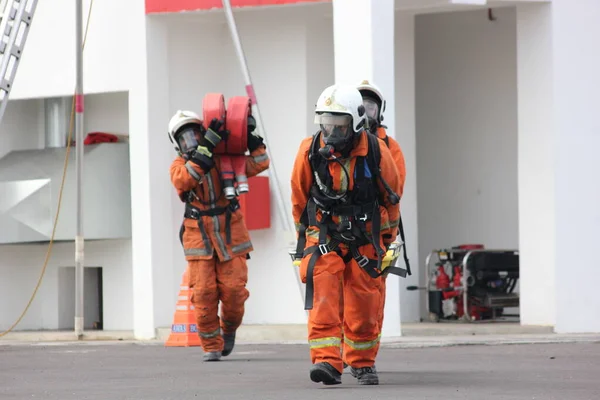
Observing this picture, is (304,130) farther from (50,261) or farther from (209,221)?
(209,221)

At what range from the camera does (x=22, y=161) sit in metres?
19.0

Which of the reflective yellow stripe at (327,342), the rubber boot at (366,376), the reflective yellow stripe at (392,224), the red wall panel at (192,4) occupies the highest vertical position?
the red wall panel at (192,4)

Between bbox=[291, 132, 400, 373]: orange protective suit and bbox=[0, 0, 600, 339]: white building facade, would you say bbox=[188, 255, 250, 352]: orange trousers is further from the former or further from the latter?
bbox=[291, 132, 400, 373]: orange protective suit

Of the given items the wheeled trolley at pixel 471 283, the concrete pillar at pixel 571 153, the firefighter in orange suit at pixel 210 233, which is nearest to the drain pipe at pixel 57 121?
the wheeled trolley at pixel 471 283

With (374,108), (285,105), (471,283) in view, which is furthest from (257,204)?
(374,108)

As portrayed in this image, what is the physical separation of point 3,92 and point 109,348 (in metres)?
3.22

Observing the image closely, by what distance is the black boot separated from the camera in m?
8.87

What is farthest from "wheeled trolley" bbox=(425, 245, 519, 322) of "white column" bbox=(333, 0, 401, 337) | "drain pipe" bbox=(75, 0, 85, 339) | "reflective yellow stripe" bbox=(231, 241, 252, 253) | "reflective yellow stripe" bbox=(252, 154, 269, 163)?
"reflective yellow stripe" bbox=(231, 241, 252, 253)

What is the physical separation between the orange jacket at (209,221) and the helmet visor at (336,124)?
3.23 meters

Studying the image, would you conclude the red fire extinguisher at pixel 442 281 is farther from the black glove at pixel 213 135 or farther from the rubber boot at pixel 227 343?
the black glove at pixel 213 135

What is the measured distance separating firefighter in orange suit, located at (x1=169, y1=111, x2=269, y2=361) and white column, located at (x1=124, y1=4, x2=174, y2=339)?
469 centimetres

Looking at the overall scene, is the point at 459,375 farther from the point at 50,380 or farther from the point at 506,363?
the point at 50,380

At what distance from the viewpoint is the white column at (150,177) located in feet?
56.2

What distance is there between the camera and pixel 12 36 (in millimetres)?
16172
